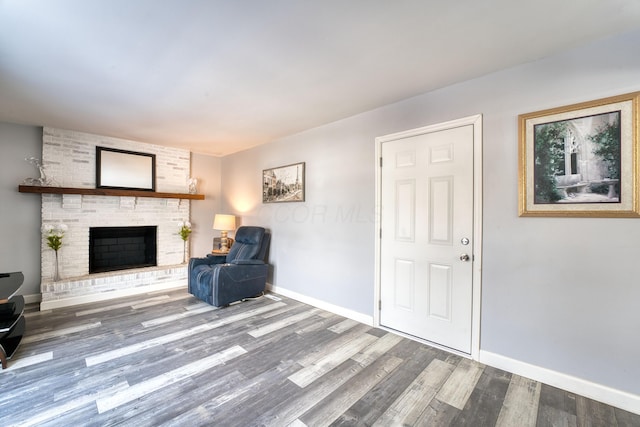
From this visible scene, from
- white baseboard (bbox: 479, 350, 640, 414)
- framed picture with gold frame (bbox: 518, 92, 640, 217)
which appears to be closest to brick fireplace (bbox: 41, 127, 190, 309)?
white baseboard (bbox: 479, 350, 640, 414)

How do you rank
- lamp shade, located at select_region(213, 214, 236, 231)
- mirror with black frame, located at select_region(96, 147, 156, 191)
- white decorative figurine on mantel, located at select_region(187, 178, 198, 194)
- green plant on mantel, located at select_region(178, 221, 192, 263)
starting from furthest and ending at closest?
1. white decorative figurine on mantel, located at select_region(187, 178, 198, 194)
2. green plant on mantel, located at select_region(178, 221, 192, 263)
3. lamp shade, located at select_region(213, 214, 236, 231)
4. mirror with black frame, located at select_region(96, 147, 156, 191)

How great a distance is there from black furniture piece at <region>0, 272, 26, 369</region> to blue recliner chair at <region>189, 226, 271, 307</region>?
1.66 metres

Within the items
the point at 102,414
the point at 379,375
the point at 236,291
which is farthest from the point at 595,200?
the point at 236,291

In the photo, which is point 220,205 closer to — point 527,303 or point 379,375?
point 379,375

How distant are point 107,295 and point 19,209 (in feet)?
5.25

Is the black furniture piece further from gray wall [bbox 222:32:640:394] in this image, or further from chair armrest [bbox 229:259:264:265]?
gray wall [bbox 222:32:640:394]

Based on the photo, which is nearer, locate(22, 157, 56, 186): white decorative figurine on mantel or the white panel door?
the white panel door

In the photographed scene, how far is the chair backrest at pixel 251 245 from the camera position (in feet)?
13.3

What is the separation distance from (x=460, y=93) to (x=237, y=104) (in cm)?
219

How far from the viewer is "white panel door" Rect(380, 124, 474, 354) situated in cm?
233

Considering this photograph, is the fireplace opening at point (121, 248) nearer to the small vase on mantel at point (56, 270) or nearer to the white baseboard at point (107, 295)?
the small vase on mantel at point (56, 270)

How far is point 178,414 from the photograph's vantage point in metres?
1.64

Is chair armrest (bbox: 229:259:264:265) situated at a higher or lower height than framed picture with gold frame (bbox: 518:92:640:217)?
lower

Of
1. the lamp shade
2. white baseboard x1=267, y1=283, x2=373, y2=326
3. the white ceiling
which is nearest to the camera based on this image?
the white ceiling
